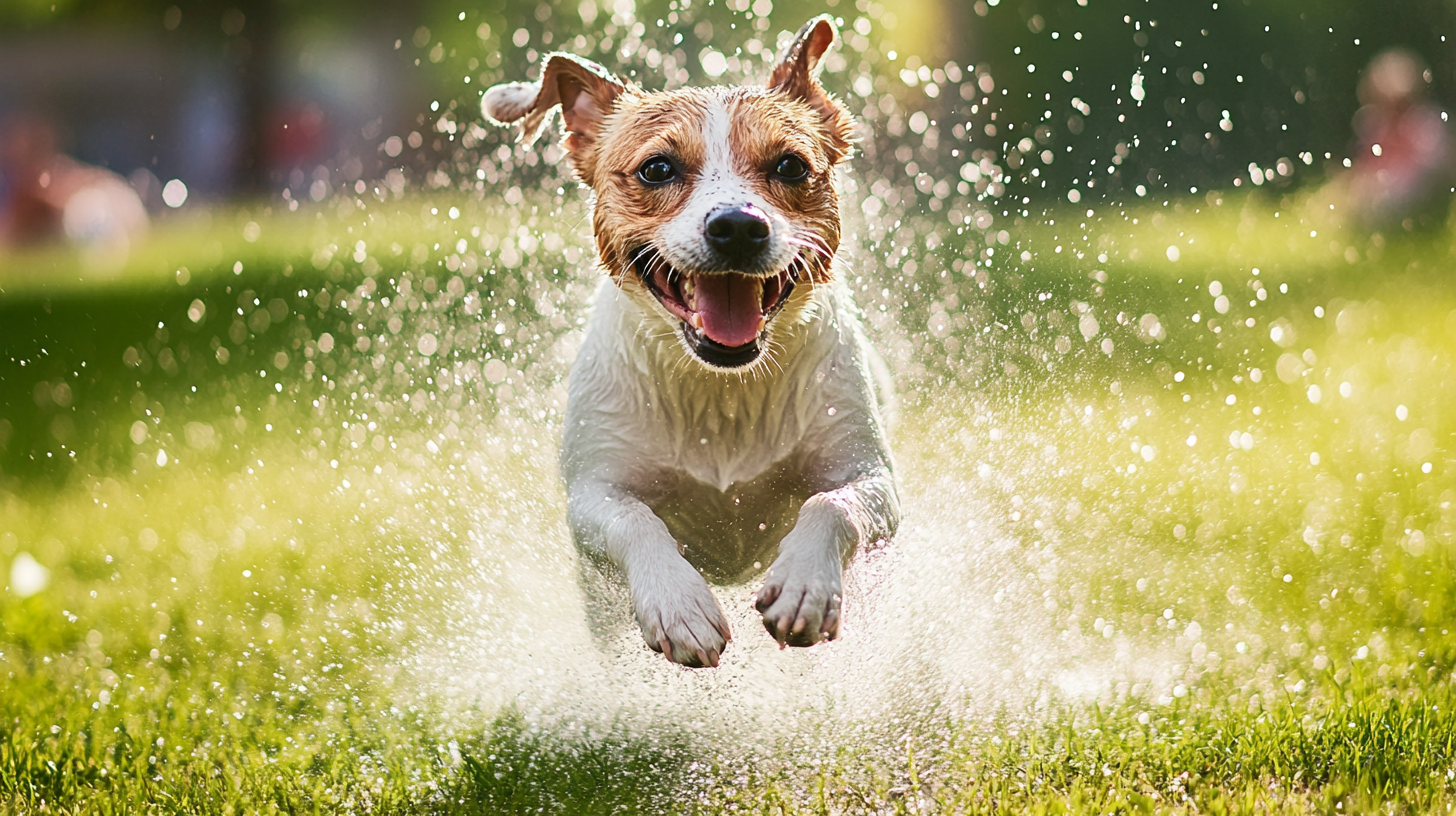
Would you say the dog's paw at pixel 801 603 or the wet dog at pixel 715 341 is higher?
the wet dog at pixel 715 341

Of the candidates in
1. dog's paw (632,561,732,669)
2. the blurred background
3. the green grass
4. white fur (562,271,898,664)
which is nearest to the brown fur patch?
white fur (562,271,898,664)

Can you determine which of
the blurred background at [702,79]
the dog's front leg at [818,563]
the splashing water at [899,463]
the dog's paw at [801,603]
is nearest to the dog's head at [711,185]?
the dog's front leg at [818,563]

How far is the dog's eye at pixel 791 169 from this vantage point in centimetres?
359

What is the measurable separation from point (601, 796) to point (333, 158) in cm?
1598

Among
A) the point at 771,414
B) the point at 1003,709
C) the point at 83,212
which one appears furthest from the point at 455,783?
the point at 83,212

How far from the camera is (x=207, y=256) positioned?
12.9m

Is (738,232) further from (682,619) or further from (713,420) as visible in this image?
(682,619)

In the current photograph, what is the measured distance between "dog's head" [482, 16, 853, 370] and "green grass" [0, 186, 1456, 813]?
2.84ft

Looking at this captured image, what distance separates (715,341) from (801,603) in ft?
2.40

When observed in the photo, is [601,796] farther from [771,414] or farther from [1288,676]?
[1288,676]

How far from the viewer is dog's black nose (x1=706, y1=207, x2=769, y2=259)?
3293 millimetres

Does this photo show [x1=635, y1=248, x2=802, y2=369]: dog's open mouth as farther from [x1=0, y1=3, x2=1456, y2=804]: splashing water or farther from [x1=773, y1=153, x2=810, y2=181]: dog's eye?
[x1=0, y1=3, x2=1456, y2=804]: splashing water

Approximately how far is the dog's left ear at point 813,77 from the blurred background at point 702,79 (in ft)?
6.36

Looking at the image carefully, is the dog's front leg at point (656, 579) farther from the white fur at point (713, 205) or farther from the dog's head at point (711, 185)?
the white fur at point (713, 205)
